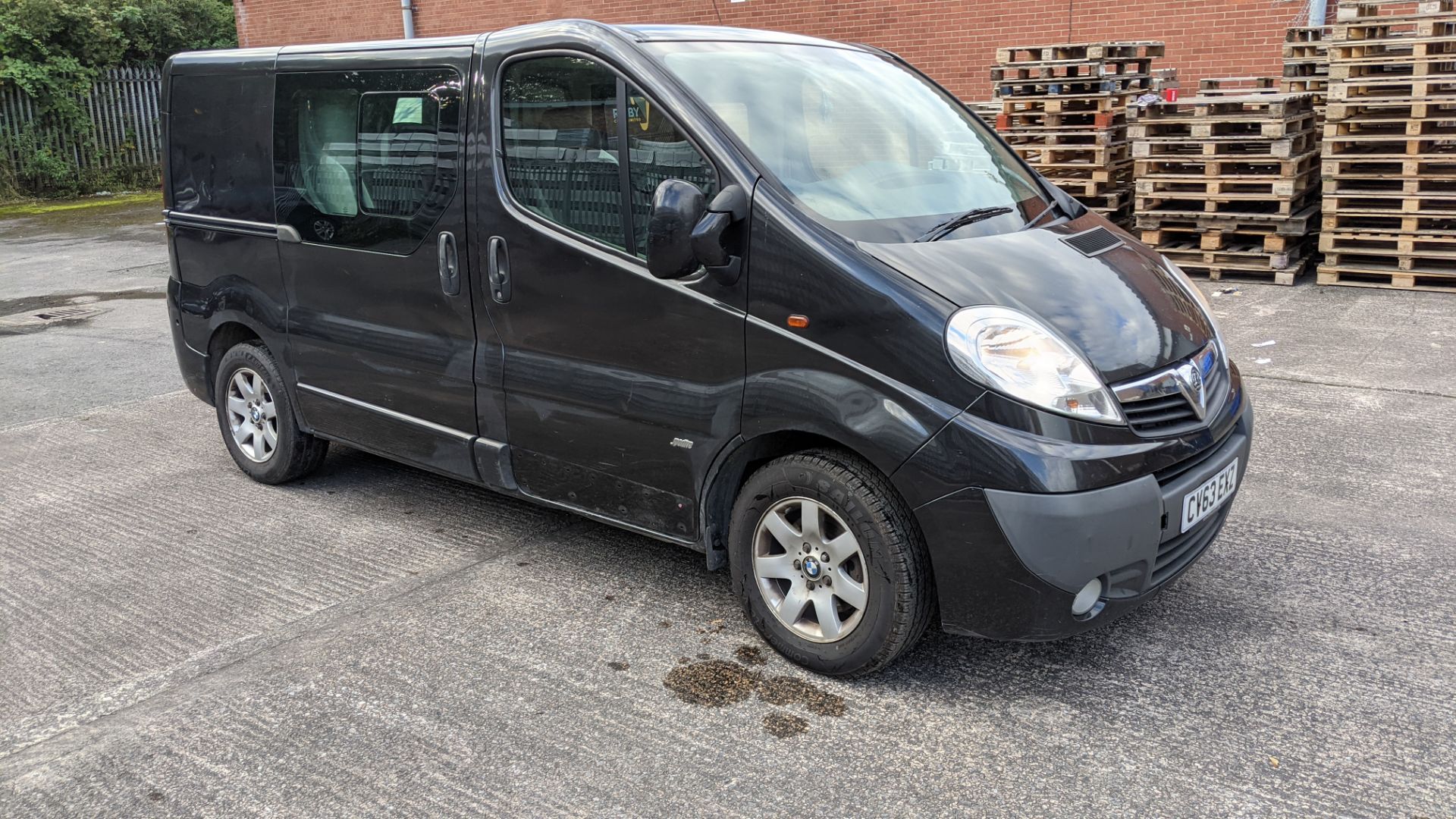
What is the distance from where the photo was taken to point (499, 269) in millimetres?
4188

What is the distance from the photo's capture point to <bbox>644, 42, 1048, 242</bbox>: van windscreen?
366 centimetres

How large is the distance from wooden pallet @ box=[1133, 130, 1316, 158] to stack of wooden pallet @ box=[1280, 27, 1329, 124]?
892 mm

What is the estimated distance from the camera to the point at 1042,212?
163 inches

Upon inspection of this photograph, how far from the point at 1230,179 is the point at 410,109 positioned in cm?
722

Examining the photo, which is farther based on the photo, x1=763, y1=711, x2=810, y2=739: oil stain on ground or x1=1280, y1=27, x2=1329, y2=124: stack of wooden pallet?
x1=1280, y1=27, x2=1329, y2=124: stack of wooden pallet

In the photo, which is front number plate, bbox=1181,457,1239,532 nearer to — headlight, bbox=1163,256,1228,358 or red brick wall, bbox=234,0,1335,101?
headlight, bbox=1163,256,1228,358

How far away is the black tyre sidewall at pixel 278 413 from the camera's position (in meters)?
5.33

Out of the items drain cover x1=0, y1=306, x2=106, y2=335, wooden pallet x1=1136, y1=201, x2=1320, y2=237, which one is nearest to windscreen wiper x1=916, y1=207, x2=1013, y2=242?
wooden pallet x1=1136, y1=201, x2=1320, y2=237

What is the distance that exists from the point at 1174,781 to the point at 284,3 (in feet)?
77.9

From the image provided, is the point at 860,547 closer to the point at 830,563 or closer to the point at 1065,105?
the point at 830,563

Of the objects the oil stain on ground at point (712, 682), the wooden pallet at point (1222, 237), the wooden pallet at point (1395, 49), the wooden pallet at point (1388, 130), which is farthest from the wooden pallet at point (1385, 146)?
the oil stain on ground at point (712, 682)

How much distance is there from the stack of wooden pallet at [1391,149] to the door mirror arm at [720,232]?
7.41 metres

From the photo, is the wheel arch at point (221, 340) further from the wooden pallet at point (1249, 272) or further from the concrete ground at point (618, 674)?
the wooden pallet at point (1249, 272)

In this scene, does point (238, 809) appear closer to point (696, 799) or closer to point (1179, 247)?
point (696, 799)
